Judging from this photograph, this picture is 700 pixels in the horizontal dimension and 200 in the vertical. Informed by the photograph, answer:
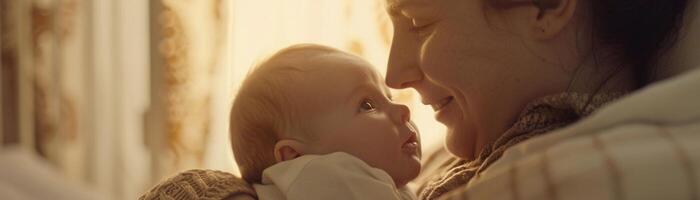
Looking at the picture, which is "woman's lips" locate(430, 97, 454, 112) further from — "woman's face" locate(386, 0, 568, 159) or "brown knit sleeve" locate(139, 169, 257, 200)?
"brown knit sleeve" locate(139, 169, 257, 200)

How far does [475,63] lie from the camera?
1042 millimetres

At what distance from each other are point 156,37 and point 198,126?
0.28 metres

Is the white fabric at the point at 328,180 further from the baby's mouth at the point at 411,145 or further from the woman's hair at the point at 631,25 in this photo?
the woman's hair at the point at 631,25

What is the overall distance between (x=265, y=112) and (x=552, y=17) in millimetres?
351

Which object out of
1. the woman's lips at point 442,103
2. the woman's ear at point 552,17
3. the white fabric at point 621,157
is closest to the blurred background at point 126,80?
the woman's lips at point 442,103

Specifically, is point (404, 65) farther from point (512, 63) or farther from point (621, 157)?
point (621, 157)

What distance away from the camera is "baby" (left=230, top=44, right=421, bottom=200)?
1048mm

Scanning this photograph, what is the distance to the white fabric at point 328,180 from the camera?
93 centimetres

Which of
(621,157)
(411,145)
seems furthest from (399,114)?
(621,157)

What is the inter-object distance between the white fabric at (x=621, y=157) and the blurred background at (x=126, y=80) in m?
1.55

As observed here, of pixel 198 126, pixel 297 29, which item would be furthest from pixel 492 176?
pixel 198 126

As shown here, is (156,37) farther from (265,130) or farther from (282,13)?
(265,130)

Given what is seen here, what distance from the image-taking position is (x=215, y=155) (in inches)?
99.0

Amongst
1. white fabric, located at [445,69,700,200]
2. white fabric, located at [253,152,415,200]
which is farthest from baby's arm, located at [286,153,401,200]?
white fabric, located at [445,69,700,200]
